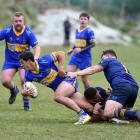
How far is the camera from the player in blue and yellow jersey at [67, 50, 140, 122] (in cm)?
1105

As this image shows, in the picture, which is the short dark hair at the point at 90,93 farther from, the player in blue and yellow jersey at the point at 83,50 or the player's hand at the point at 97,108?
the player in blue and yellow jersey at the point at 83,50

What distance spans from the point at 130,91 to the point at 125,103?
1.22 feet

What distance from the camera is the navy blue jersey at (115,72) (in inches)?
444

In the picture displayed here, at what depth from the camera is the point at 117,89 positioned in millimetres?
11164

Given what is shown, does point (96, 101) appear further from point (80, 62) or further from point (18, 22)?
point (80, 62)

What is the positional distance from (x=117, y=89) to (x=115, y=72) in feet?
1.13

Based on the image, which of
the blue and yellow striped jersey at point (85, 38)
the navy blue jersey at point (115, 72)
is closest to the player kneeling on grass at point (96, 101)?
the navy blue jersey at point (115, 72)

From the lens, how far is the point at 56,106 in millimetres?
14148

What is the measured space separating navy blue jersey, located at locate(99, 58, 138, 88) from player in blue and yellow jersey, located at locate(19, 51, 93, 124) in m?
0.63

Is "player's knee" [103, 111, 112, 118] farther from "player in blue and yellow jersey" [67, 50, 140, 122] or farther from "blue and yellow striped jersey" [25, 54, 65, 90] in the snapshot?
"blue and yellow striped jersey" [25, 54, 65, 90]

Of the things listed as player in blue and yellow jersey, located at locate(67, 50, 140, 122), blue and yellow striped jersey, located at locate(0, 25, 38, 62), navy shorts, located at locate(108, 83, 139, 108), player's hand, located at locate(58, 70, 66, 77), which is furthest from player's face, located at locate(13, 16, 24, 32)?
navy shorts, located at locate(108, 83, 139, 108)

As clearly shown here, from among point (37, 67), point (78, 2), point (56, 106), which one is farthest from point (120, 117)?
point (78, 2)

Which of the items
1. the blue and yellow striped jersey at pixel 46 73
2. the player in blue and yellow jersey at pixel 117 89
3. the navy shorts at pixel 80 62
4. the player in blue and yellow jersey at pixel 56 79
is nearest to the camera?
the player in blue and yellow jersey at pixel 117 89

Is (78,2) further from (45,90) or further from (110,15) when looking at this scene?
(45,90)
